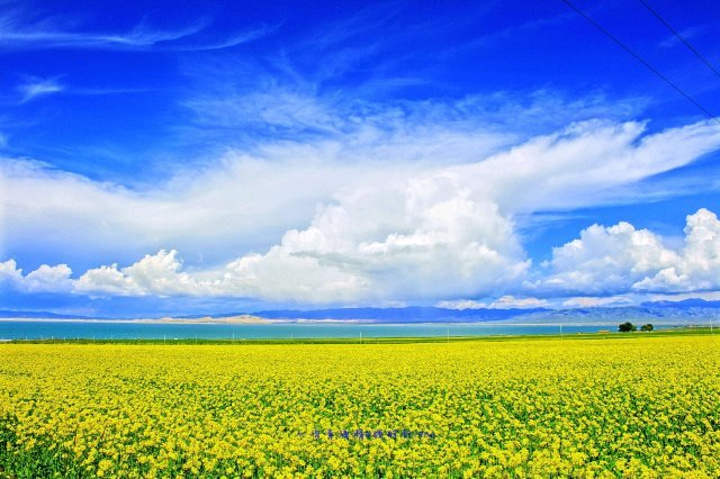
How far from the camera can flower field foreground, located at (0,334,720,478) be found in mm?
11992

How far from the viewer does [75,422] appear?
51.7ft

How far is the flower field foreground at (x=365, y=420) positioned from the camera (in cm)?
1199

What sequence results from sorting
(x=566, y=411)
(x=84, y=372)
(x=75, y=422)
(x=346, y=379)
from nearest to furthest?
(x=75, y=422), (x=566, y=411), (x=346, y=379), (x=84, y=372)

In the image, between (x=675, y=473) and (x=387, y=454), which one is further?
(x=387, y=454)

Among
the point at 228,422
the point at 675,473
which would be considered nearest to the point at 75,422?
the point at 228,422

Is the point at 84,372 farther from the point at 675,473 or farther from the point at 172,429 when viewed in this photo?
the point at 675,473

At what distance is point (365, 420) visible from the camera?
16703 mm

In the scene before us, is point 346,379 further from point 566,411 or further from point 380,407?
point 566,411

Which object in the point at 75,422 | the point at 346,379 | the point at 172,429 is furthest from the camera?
the point at 346,379

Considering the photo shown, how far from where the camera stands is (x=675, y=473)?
423 inches

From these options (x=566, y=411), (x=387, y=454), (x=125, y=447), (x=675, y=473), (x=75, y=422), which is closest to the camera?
(x=675, y=473)

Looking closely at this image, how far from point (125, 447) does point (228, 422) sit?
9.54 ft

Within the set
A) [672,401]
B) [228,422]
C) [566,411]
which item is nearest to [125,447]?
[228,422]

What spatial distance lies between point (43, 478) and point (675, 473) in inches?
484
